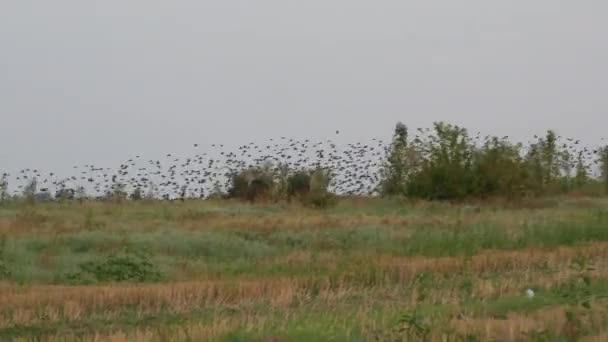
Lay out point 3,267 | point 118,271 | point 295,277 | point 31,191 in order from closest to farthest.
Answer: point 295,277 → point 118,271 → point 3,267 → point 31,191

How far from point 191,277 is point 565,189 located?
29952 millimetres

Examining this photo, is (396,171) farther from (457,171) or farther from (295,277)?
(295,277)

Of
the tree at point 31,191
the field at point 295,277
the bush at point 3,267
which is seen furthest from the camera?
the tree at point 31,191

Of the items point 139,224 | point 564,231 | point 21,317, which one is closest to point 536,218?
point 564,231

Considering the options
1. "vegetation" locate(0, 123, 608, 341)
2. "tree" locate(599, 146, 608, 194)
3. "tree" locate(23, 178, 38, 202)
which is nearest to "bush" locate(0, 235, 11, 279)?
"vegetation" locate(0, 123, 608, 341)

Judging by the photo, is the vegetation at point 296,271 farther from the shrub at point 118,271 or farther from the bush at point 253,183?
the bush at point 253,183

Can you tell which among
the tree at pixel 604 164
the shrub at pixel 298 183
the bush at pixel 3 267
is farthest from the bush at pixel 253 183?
the bush at pixel 3 267

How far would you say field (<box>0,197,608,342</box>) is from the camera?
835 centimetres

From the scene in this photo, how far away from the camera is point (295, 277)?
534 inches

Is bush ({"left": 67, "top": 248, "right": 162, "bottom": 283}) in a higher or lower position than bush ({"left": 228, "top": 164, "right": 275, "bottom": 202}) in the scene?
lower

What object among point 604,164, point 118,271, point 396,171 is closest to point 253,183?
point 396,171

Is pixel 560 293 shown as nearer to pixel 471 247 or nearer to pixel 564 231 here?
pixel 471 247

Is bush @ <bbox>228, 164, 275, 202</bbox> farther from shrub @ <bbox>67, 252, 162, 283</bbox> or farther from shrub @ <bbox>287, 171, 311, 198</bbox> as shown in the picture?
shrub @ <bbox>67, 252, 162, 283</bbox>

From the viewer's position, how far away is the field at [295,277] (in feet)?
27.4
